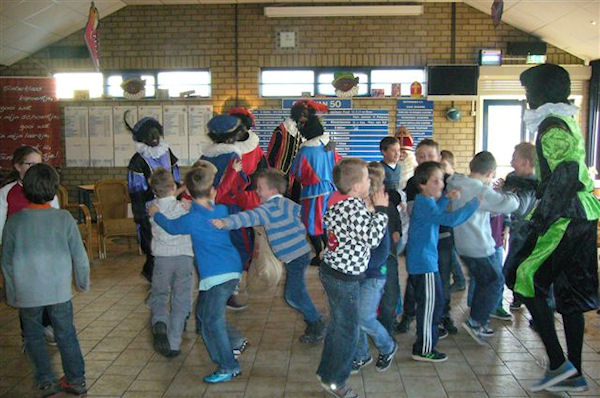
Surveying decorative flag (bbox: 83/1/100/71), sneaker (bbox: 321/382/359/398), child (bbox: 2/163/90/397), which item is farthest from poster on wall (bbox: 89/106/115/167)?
sneaker (bbox: 321/382/359/398)

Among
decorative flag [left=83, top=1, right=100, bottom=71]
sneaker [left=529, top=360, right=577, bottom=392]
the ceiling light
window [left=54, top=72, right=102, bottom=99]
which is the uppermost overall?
the ceiling light

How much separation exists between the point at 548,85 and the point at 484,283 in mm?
1360

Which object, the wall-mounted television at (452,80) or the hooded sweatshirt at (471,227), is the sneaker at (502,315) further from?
the wall-mounted television at (452,80)

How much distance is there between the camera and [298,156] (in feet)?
18.3

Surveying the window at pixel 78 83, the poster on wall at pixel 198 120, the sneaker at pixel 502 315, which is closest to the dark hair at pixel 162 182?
the sneaker at pixel 502 315

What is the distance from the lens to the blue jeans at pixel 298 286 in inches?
142

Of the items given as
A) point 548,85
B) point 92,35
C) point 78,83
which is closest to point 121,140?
point 78,83

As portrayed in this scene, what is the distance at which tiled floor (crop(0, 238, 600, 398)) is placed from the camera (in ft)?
10.3

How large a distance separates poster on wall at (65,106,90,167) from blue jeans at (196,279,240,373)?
6.62 metres

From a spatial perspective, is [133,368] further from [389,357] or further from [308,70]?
[308,70]

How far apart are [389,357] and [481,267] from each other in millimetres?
918

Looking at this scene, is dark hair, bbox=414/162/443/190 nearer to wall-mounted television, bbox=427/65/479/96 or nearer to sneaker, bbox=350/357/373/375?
sneaker, bbox=350/357/373/375

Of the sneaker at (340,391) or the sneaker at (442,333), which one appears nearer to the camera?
the sneaker at (340,391)

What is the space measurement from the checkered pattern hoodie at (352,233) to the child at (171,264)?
1.14m
